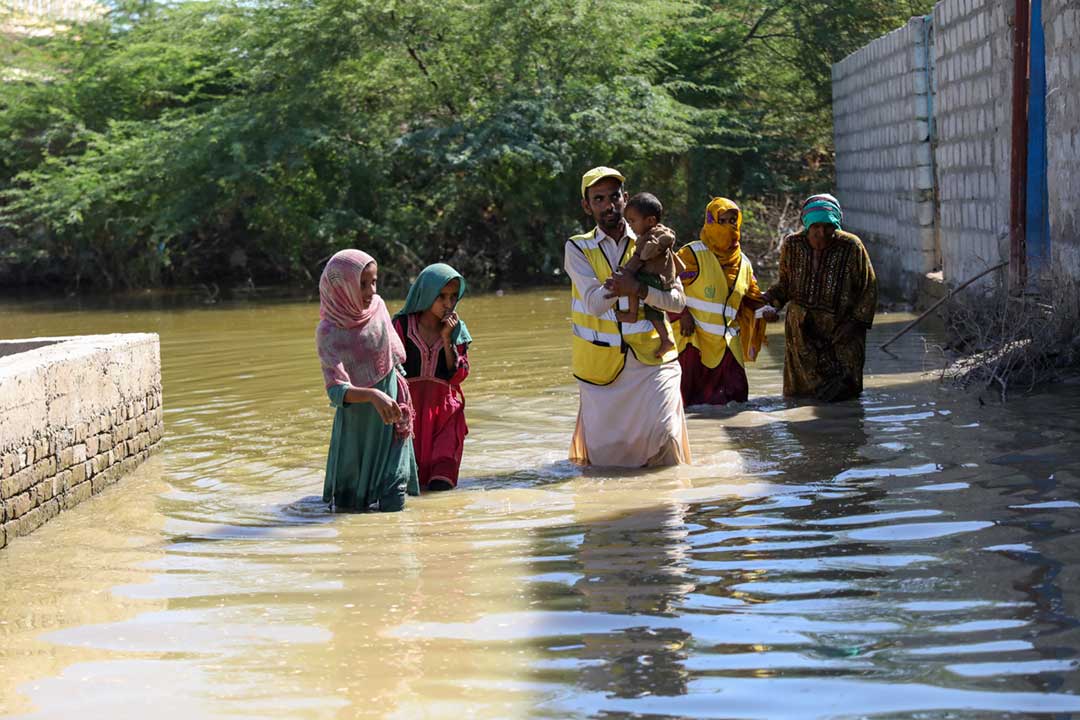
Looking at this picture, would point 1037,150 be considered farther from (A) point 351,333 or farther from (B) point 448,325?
(A) point 351,333

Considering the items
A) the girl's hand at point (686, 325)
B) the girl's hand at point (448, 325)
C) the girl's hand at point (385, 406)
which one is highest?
the girl's hand at point (448, 325)

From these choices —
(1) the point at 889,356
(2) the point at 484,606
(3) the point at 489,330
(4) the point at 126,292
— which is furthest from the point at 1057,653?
(4) the point at 126,292

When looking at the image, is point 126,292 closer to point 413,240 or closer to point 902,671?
point 413,240

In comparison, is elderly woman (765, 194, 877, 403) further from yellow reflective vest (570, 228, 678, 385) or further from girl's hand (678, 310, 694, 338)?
yellow reflective vest (570, 228, 678, 385)

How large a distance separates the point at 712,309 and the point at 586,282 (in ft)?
6.66

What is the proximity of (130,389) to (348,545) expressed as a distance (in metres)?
2.99

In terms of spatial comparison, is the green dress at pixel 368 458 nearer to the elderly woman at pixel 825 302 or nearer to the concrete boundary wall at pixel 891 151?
the elderly woman at pixel 825 302

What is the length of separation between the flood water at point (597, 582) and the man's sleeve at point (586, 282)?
848 mm

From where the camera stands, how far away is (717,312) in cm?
906

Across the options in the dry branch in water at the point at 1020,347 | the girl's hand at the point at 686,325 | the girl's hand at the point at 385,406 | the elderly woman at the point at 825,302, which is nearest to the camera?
the girl's hand at the point at 385,406

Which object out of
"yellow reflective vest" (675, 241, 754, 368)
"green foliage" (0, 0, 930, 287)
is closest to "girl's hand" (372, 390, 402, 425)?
"yellow reflective vest" (675, 241, 754, 368)

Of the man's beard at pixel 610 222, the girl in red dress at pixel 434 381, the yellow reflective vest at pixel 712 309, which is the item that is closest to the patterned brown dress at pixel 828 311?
the yellow reflective vest at pixel 712 309

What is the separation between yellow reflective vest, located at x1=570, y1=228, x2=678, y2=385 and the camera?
7.23 m

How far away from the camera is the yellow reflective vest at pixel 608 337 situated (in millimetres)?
7230
